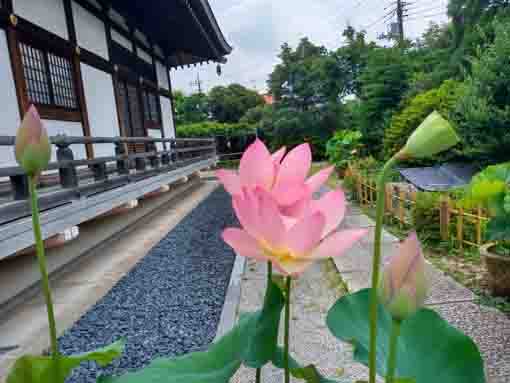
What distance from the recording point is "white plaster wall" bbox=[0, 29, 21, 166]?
3639mm

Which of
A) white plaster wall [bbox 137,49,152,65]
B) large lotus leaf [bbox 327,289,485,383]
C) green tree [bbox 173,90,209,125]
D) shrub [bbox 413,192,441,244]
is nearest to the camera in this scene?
large lotus leaf [bbox 327,289,485,383]

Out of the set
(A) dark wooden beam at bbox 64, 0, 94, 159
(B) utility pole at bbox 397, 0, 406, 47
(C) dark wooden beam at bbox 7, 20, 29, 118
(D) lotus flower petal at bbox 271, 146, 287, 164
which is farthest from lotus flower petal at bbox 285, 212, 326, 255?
(B) utility pole at bbox 397, 0, 406, 47

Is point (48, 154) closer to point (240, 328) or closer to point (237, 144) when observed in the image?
point (240, 328)

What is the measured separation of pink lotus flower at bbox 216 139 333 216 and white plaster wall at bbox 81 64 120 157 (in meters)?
5.40

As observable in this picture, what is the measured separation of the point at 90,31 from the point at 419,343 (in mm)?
6033

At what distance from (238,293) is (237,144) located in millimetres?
18121

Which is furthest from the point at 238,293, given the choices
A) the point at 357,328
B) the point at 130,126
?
the point at 130,126

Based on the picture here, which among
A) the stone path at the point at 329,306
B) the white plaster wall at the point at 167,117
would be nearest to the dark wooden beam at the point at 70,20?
the stone path at the point at 329,306

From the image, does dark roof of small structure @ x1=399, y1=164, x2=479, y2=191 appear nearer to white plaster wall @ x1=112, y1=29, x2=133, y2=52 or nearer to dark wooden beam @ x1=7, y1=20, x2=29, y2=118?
white plaster wall @ x1=112, y1=29, x2=133, y2=52

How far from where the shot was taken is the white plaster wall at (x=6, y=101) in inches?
143

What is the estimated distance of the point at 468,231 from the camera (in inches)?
142

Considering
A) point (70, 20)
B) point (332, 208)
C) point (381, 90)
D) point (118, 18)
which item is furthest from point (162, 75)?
point (332, 208)

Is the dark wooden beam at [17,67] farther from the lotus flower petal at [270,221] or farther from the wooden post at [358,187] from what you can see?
the wooden post at [358,187]

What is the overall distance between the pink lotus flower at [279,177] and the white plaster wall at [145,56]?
26.1 ft
